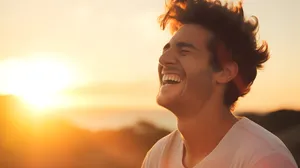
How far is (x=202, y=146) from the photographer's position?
78.3 inches

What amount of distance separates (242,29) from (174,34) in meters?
0.24

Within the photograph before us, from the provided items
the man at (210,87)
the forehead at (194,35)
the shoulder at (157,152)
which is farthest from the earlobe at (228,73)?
the shoulder at (157,152)

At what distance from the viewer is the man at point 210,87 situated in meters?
1.88

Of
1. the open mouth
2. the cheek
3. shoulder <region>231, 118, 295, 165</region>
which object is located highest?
the open mouth

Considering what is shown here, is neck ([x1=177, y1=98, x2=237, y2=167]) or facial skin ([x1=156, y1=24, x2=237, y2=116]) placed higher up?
facial skin ([x1=156, y1=24, x2=237, y2=116])

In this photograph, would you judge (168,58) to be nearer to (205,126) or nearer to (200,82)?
(200,82)

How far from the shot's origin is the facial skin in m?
1.93

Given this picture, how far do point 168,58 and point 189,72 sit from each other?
85 mm

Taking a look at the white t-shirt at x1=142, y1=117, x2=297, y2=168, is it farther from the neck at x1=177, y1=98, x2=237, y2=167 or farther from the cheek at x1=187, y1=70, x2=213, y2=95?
the cheek at x1=187, y1=70, x2=213, y2=95

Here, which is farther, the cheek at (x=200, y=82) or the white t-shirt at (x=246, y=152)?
the cheek at (x=200, y=82)

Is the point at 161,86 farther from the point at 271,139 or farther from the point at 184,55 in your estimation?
the point at 271,139

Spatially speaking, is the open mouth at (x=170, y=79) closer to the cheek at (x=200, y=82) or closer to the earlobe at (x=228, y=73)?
the cheek at (x=200, y=82)

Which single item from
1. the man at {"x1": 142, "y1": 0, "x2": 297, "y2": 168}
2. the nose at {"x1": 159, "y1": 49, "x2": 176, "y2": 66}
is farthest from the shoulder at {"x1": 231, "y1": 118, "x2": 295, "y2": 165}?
the nose at {"x1": 159, "y1": 49, "x2": 176, "y2": 66}

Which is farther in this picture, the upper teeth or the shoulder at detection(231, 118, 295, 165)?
the upper teeth
